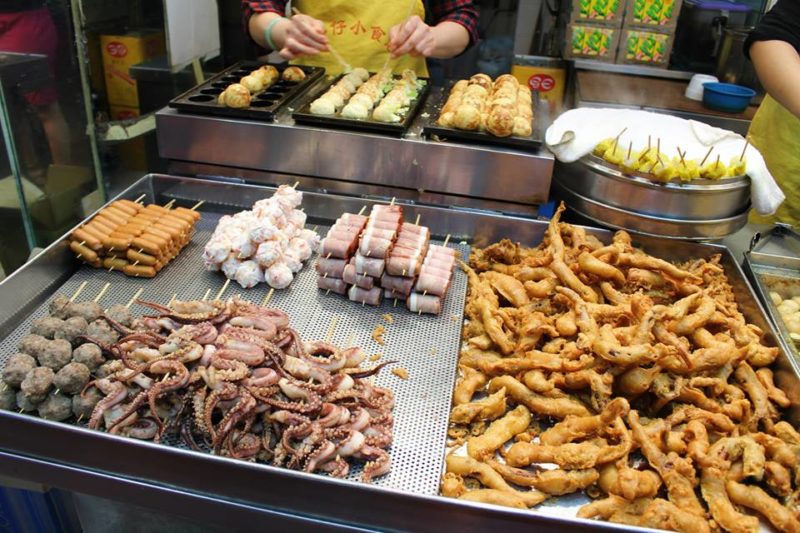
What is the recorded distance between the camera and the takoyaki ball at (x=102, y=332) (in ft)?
7.89

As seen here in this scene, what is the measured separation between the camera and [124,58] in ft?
17.7

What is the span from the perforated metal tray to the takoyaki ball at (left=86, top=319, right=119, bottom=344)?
12.7 inches

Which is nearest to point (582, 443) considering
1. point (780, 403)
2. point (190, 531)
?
point (780, 403)

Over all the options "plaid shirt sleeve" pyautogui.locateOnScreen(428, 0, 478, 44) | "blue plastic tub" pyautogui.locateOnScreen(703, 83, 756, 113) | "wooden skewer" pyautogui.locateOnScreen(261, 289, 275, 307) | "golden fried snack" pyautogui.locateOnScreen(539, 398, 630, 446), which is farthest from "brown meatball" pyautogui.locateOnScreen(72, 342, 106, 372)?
"blue plastic tub" pyautogui.locateOnScreen(703, 83, 756, 113)

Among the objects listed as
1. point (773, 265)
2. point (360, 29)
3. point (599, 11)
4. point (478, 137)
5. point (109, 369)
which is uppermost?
point (599, 11)

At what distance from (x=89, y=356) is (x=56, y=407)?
0.20 metres

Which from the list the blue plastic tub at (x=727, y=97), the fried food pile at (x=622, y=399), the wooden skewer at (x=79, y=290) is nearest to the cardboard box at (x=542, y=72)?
the blue plastic tub at (x=727, y=97)

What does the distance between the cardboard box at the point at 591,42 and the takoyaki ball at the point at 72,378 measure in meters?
5.91

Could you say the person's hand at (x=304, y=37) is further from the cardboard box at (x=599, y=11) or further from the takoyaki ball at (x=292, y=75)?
the cardboard box at (x=599, y=11)

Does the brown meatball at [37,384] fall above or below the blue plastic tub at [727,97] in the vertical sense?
below

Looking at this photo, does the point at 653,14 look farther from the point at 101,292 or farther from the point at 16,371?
the point at 16,371

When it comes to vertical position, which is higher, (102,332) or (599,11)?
(599,11)

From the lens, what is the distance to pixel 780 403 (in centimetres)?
237

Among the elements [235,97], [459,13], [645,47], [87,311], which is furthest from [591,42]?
[87,311]
